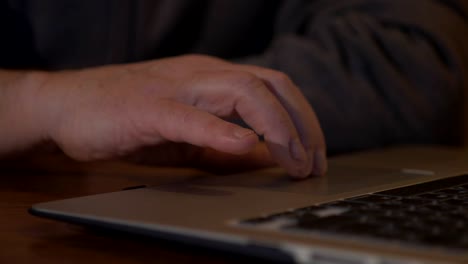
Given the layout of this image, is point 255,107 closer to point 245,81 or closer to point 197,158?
point 245,81

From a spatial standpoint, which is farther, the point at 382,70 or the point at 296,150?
the point at 382,70

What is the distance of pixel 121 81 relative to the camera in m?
0.68

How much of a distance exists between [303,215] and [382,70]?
0.72m

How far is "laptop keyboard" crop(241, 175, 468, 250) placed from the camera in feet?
1.25

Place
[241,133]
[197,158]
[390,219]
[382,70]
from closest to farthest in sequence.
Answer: [390,219] < [241,133] < [197,158] < [382,70]

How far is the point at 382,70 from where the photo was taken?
3.67 ft

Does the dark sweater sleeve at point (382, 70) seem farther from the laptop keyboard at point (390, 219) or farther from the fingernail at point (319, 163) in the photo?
the laptop keyboard at point (390, 219)

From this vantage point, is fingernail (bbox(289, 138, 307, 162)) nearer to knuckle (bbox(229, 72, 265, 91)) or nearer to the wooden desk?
knuckle (bbox(229, 72, 265, 91))

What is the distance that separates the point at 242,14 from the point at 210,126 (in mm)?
791

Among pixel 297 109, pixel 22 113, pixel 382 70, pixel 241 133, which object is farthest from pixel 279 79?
pixel 382 70

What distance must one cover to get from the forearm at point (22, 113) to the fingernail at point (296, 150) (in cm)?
24

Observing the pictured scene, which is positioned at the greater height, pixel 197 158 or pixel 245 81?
pixel 245 81

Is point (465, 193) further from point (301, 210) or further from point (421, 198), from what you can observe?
point (301, 210)

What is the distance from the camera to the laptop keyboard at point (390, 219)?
382 mm
